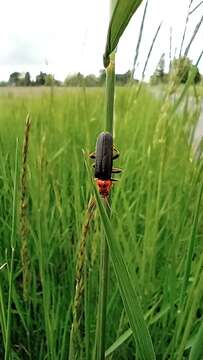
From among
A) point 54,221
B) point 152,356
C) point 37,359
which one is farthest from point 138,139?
point 152,356

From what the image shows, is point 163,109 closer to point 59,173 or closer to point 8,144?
point 59,173

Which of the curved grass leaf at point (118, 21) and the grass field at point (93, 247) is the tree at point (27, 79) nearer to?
the grass field at point (93, 247)

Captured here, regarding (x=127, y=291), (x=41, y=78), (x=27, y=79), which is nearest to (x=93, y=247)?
(x=127, y=291)

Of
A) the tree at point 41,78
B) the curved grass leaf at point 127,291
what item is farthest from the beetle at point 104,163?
the tree at point 41,78

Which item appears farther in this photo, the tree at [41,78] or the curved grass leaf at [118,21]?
the tree at [41,78]

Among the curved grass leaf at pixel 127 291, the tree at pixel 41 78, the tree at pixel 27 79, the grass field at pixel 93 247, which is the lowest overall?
the grass field at pixel 93 247

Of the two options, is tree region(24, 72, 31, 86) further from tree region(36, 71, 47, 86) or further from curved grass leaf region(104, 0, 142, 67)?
curved grass leaf region(104, 0, 142, 67)

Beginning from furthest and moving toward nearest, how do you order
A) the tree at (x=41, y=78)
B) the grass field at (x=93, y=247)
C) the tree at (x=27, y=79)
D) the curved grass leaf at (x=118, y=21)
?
the tree at (x=27, y=79), the tree at (x=41, y=78), the grass field at (x=93, y=247), the curved grass leaf at (x=118, y=21)
